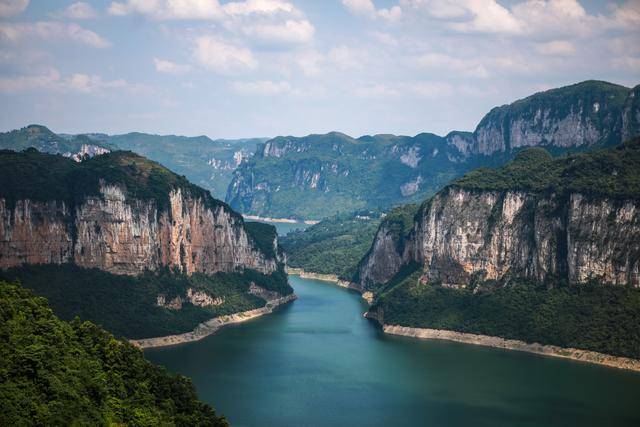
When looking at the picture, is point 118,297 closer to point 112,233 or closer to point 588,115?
point 112,233

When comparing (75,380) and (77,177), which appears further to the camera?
(77,177)

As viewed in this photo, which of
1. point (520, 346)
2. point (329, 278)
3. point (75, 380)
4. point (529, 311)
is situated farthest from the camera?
point (329, 278)

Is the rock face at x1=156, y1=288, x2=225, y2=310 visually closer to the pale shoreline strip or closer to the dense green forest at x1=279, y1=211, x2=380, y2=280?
the pale shoreline strip

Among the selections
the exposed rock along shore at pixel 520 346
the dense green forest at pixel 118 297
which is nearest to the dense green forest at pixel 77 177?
the dense green forest at pixel 118 297

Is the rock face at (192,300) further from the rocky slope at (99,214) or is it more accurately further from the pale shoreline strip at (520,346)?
the pale shoreline strip at (520,346)

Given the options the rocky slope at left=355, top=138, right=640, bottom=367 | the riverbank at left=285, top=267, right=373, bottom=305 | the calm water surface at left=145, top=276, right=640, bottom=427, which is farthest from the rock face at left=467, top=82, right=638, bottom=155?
the calm water surface at left=145, top=276, right=640, bottom=427

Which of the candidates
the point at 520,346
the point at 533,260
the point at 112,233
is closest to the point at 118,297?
the point at 112,233

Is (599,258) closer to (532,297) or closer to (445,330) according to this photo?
(532,297)
